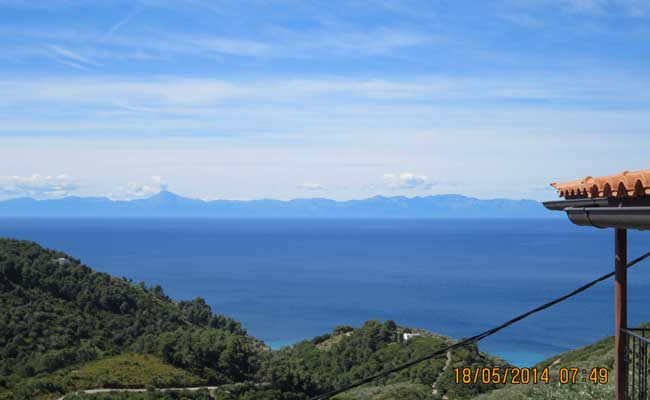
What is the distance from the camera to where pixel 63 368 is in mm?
28875

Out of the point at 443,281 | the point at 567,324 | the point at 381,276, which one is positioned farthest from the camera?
the point at 381,276

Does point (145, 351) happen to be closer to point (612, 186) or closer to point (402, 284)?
point (612, 186)

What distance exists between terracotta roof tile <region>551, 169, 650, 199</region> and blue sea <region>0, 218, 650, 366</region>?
47.6 m

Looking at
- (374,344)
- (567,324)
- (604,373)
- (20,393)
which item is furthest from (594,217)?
(567,324)

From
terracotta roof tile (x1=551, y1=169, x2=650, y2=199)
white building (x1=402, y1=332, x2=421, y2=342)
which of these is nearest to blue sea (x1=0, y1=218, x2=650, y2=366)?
white building (x1=402, y1=332, x2=421, y2=342)

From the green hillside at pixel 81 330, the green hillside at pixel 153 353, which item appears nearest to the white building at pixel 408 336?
the green hillside at pixel 153 353

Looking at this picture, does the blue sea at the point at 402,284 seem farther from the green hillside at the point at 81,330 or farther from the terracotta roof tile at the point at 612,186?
the terracotta roof tile at the point at 612,186

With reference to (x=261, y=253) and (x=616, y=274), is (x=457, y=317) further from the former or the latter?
(x=261, y=253)

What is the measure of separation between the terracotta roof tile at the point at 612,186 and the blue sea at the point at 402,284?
4758cm

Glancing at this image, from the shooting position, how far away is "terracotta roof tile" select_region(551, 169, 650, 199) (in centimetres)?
258

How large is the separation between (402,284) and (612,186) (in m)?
→ 87.1

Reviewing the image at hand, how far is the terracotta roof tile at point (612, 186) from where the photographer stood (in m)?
2.58

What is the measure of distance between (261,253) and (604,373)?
13369 cm

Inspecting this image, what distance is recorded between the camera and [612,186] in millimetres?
2949
